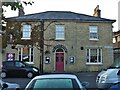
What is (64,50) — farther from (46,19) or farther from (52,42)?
(46,19)

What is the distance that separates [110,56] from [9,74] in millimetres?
14394

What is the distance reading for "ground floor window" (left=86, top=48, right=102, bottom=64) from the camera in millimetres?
39544

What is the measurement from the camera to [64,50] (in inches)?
1535

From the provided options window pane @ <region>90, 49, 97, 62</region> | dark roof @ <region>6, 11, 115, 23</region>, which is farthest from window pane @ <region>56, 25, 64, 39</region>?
window pane @ <region>90, 49, 97, 62</region>

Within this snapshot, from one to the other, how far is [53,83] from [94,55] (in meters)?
30.6

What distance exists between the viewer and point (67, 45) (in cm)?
3916

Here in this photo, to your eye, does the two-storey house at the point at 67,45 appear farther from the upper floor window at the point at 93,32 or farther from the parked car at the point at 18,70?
the parked car at the point at 18,70

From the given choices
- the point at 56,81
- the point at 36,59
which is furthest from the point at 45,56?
the point at 56,81

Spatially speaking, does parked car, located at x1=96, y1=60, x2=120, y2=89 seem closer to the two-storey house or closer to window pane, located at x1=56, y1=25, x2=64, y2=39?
the two-storey house

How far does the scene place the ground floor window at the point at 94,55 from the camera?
1557 inches

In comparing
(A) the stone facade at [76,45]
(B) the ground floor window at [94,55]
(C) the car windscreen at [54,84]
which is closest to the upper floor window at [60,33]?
(A) the stone facade at [76,45]

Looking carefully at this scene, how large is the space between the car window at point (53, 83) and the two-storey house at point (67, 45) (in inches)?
1114

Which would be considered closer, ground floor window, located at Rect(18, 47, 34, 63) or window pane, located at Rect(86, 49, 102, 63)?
ground floor window, located at Rect(18, 47, 34, 63)

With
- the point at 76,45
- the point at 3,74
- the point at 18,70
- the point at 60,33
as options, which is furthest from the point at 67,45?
the point at 3,74
